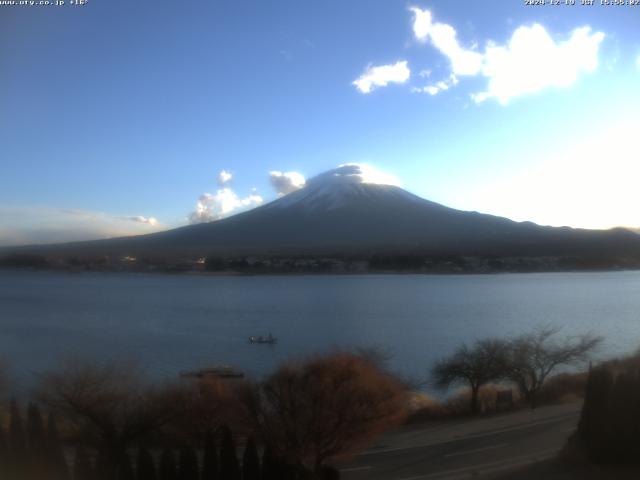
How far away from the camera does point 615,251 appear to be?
38.7 metres

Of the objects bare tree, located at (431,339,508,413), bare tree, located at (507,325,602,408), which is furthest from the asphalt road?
bare tree, located at (507,325,602,408)

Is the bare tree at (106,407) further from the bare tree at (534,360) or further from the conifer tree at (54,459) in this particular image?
the bare tree at (534,360)

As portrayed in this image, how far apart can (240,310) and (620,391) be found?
19465 millimetres

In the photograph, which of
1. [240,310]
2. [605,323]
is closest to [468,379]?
[605,323]

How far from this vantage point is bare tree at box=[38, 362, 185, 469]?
6199mm

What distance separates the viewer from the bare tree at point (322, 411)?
5.52 m

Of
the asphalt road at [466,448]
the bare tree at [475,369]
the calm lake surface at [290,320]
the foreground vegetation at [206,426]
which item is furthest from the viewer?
the calm lake surface at [290,320]

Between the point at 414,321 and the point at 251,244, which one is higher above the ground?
the point at 251,244

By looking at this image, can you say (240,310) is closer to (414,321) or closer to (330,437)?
(414,321)

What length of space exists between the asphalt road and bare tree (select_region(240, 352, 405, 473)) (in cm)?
46

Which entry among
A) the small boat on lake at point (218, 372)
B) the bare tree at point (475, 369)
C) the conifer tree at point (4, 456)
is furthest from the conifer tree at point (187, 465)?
the bare tree at point (475, 369)

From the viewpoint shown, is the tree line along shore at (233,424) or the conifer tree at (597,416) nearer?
the tree line along shore at (233,424)

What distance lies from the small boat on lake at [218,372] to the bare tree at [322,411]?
4107mm

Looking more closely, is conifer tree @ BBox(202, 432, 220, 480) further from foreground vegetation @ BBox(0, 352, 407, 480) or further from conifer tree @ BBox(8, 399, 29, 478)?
conifer tree @ BBox(8, 399, 29, 478)
